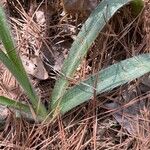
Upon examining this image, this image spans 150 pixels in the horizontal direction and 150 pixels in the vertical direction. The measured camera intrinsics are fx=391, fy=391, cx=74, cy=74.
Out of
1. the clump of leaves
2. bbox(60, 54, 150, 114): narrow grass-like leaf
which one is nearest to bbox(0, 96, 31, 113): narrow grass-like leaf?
the clump of leaves

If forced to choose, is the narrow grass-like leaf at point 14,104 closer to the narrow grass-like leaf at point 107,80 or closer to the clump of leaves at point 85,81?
the clump of leaves at point 85,81

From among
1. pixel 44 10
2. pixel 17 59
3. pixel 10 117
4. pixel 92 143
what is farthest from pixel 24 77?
pixel 44 10

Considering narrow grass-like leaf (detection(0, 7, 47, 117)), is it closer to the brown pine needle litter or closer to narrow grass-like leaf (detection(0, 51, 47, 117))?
narrow grass-like leaf (detection(0, 51, 47, 117))

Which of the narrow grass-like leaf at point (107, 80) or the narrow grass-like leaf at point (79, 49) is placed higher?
the narrow grass-like leaf at point (79, 49)

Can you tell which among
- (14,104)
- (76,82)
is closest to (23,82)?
(14,104)

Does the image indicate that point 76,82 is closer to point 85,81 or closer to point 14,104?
point 85,81

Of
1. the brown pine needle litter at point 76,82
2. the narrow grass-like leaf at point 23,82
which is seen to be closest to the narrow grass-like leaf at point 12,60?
the narrow grass-like leaf at point 23,82
